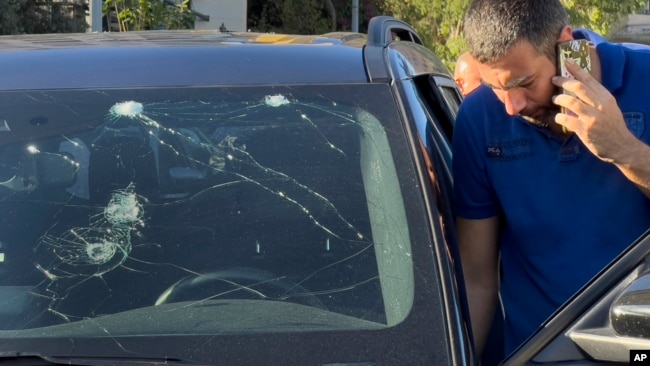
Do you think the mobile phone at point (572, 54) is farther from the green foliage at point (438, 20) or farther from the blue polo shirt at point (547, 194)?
the green foliage at point (438, 20)

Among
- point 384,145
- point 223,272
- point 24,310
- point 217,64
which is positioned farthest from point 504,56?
A: point 24,310

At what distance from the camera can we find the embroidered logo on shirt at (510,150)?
247 centimetres

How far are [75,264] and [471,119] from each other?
3.53 ft

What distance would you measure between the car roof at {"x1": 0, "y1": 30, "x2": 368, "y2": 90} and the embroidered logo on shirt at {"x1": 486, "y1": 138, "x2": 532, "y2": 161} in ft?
1.36

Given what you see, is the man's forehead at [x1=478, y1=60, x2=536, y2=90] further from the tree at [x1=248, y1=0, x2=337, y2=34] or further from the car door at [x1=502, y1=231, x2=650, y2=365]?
the tree at [x1=248, y1=0, x2=337, y2=34]

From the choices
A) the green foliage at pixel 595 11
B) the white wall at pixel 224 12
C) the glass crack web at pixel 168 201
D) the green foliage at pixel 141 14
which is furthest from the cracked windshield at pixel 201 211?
the white wall at pixel 224 12

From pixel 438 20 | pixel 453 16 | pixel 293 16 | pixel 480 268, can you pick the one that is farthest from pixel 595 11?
pixel 480 268

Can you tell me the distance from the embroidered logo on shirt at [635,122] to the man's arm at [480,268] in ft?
1.38

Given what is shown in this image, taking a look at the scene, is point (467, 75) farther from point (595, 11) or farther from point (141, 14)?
point (595, 11)

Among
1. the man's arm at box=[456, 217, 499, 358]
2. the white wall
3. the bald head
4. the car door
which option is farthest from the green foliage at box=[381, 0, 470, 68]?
the car door

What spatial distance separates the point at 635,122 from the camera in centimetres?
239

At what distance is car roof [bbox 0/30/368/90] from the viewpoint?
2.32m

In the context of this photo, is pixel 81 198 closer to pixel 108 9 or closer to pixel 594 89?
pixel 594 89

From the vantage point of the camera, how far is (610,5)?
47.4ft
